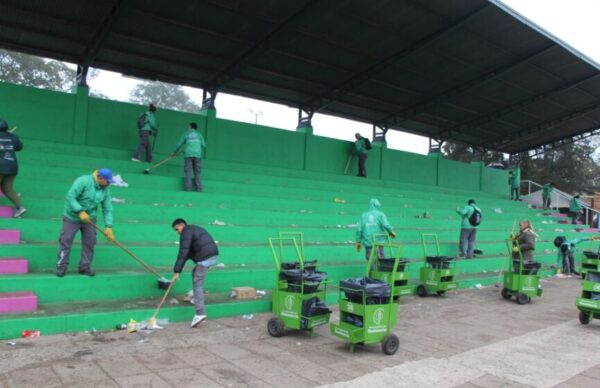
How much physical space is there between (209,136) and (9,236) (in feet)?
28.4

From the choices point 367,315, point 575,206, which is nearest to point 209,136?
point 367,315

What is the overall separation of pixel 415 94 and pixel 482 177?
8802 millimetres

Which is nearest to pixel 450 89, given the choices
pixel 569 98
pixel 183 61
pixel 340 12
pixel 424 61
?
pixel 424 61

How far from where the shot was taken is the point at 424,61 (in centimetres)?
1542

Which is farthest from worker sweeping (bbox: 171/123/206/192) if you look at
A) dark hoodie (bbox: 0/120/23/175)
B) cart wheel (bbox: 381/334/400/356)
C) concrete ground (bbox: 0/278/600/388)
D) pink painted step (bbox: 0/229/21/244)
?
cart wheel (bbox: 381/334/400/356)

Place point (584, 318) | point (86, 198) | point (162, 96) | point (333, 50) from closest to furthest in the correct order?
point (86, 198) → point (584, 318) → point (333, 50) → point (162, 96)

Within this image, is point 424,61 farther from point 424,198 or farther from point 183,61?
point 183,61

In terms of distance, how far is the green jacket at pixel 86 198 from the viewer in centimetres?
646

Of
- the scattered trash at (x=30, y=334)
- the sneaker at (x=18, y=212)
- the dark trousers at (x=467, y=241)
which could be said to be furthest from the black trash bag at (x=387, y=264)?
the sneaker at (x=18, y=212)

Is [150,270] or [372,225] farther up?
[372,225]

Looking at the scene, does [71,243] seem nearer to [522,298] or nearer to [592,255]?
[522,298]

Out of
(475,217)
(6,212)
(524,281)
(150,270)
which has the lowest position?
(524,281)

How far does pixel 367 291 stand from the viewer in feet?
18.3

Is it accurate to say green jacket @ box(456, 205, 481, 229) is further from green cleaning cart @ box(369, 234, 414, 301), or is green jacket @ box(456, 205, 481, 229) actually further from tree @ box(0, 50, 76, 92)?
tree @ box(0, 50, 76, 92)
